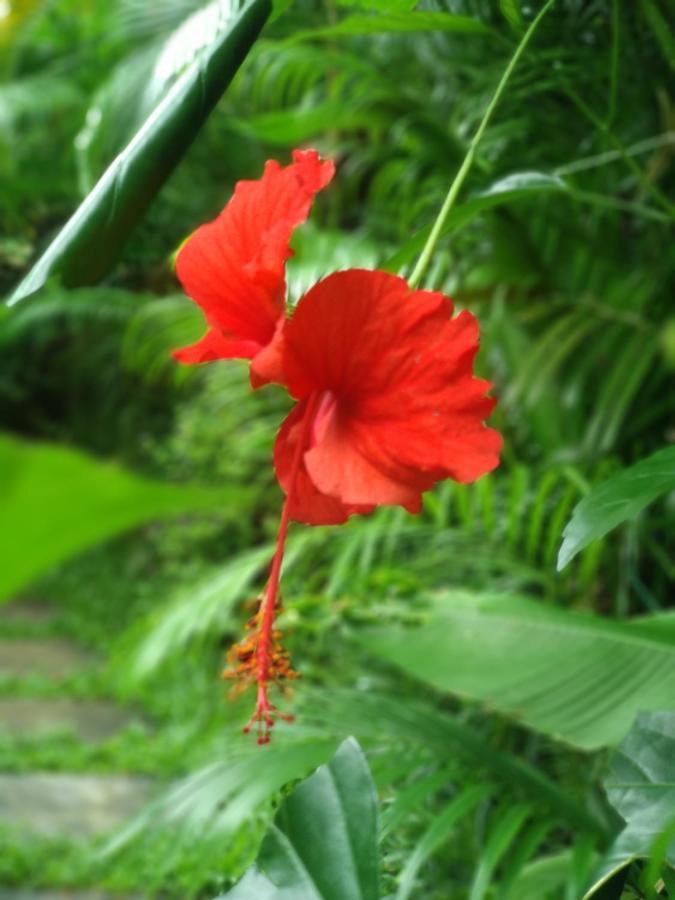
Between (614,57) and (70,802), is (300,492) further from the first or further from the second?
(70,802)

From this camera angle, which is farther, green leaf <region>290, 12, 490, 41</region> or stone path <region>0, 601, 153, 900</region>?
stone path <region>0, 601, 153, 900</region>

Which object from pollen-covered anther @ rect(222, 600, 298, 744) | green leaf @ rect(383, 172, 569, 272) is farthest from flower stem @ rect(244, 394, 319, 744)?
green leaf @ rect(383, 172, 569, 272)

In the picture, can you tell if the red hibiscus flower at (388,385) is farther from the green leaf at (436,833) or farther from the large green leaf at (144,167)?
the green leaf at (436,833)

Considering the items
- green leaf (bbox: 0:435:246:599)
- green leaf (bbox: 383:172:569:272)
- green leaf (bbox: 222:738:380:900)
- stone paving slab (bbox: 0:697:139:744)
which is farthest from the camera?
stone paving slab (bbox: 0:697:139:744)

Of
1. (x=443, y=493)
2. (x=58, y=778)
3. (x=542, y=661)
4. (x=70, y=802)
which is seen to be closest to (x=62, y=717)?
(x=58, y=778)

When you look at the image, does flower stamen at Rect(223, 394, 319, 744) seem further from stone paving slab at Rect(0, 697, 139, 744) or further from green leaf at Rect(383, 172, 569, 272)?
stone paving slab at Rect(0, 697, 139, 744)
